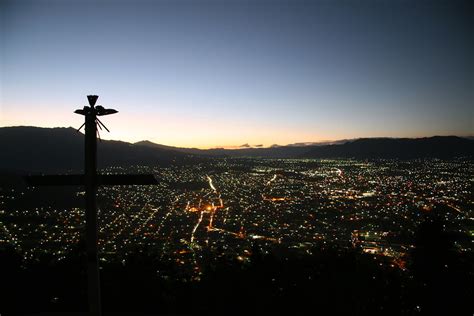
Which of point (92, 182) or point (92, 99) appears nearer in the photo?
point (92, 99)

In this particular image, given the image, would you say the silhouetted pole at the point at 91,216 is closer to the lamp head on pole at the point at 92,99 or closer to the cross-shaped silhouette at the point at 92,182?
the cross-shaped silhouette at the point at 92,182

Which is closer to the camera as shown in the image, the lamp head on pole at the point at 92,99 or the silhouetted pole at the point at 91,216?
the lamp head on pole at the point at 92,99

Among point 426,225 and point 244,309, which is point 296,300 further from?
point 426,225

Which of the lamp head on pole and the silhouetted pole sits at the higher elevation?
the lamp head on pole

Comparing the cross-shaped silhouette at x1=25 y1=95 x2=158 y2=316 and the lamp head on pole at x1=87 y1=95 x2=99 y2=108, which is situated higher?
the lamp head on pole at x1=87 y1=95 x2=99 y2=108

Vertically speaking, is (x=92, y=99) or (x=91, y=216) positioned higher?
(x=92, y=99)

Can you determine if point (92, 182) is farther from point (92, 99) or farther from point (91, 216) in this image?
point (92, 99)

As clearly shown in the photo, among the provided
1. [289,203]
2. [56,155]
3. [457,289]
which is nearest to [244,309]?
[457,289]

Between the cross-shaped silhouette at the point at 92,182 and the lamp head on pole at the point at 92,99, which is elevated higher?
the lamp head on pole at the point at 92,99

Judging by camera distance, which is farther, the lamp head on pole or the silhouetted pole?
the silhouetted pole

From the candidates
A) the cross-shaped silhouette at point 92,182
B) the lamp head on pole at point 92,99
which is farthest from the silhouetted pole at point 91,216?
the lamp head on pole at point 92,99

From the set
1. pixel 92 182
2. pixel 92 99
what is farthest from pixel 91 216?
pixel 92 99

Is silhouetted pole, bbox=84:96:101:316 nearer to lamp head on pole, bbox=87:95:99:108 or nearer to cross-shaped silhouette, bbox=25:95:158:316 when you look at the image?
cross-shaped silhouette, bbox=25:95:158:316

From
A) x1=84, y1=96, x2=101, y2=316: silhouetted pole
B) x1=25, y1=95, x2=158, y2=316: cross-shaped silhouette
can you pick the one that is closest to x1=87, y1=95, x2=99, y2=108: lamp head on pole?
x1=25, y1=95, x2=158, y2=316: cross-shaped silhouette
